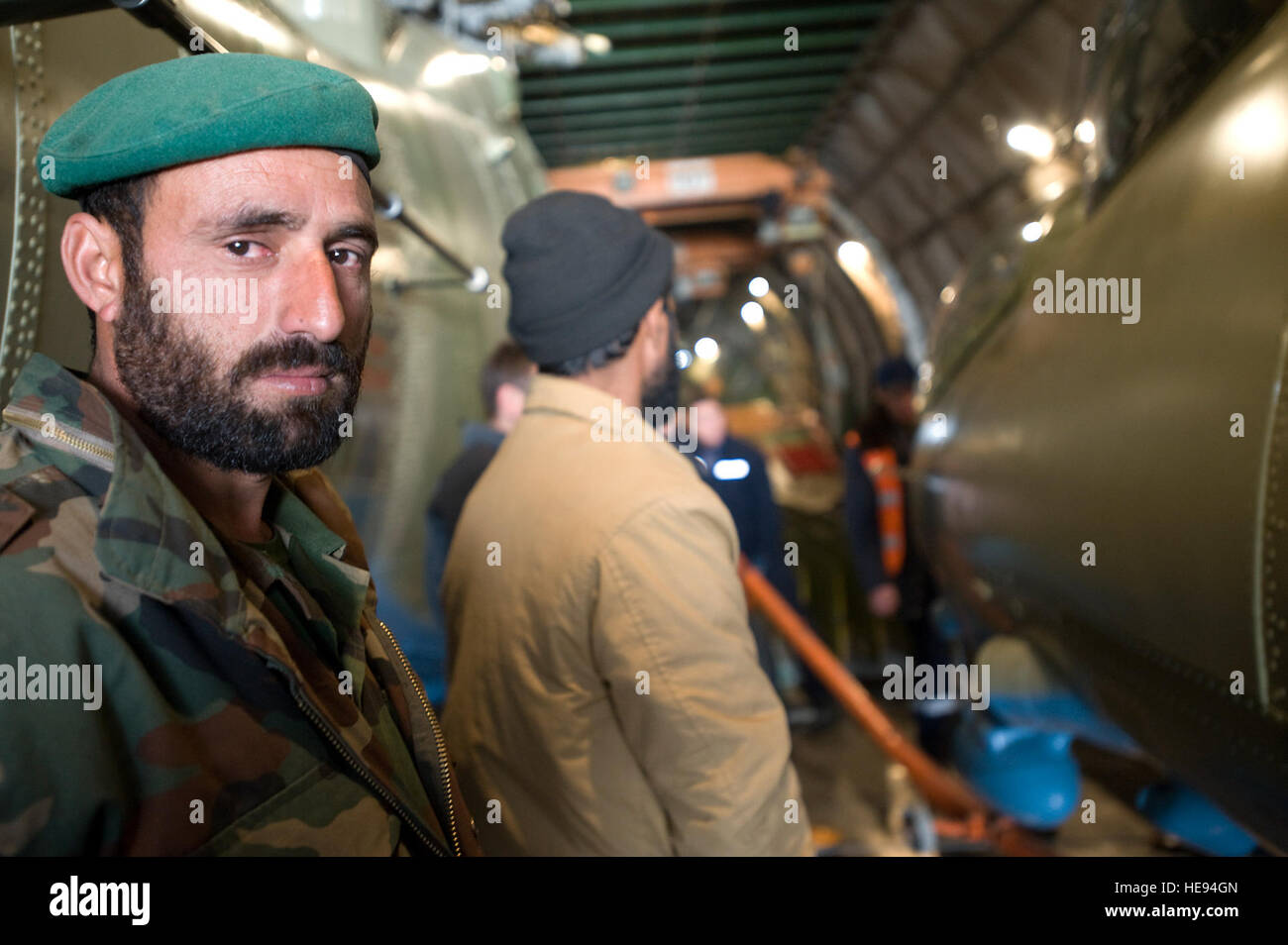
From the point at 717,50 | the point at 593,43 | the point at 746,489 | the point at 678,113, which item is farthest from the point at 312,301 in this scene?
the point at 678,113

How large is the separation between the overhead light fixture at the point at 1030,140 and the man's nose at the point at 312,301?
6.43 m

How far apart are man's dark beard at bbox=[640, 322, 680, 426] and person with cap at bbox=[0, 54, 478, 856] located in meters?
0.69

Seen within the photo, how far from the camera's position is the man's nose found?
91 cm

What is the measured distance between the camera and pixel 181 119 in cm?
86

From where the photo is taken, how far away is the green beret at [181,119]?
861mm

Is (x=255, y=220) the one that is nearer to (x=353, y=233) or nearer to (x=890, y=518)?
(x=353, y=233)

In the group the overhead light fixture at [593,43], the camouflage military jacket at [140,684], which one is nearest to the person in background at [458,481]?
the camouflage military jacket at [140,684]

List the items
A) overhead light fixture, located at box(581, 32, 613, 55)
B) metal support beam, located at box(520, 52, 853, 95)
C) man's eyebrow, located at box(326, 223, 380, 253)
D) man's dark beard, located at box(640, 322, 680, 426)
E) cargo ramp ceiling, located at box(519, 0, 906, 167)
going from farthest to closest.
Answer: metal support beam, located at box(520, 52, 853, 95), cargo ramp ceiling, located at box(519, 0, 906, 167), overhead light fixture, located at box(581, 32, 613, 55), man's dark beard, located at box(640, 322, 680, 426), man's eyebrow, located at box(326, 223, 380, 253)

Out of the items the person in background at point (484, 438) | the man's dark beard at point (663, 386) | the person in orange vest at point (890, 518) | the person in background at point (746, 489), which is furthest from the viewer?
the person in orange vest at point (890, 518)

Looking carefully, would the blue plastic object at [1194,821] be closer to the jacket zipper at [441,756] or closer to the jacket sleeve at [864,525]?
the jacket zipper at [441,756]

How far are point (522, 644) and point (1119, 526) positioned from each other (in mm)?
1078

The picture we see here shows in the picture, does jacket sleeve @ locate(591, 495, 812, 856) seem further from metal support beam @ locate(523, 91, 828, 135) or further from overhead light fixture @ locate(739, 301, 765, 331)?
metal support beam @ locate(523, 91, 828, 135)

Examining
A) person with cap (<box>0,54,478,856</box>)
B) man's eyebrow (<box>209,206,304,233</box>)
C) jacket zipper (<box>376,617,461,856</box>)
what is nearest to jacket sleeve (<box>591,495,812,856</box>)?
jacket zipper (<box>376,617,461,856</box>)
